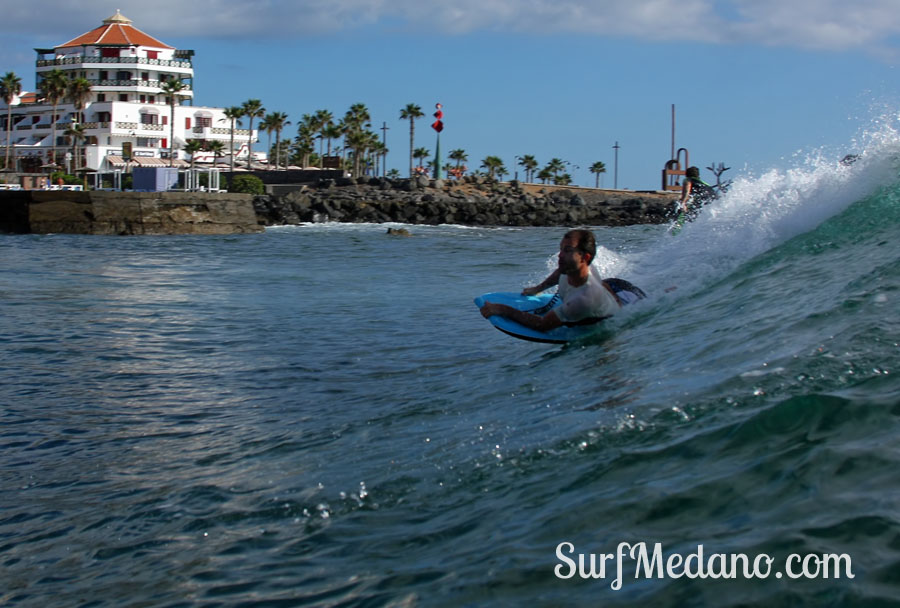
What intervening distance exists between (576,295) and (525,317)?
564 millimetres

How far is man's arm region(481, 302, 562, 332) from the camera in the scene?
8734 mm

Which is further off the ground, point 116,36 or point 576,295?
point 116,36

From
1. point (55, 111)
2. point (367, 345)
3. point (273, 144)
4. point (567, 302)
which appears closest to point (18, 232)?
point (367, 345)

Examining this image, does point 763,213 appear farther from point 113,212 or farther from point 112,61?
point 112,61

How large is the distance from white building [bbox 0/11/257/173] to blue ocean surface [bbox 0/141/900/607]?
81633mm

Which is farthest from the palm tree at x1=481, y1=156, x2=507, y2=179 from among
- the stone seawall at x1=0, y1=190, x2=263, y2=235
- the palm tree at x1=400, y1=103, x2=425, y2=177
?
the stone seawall at x1=0, y1=190, x2=263, y2=235

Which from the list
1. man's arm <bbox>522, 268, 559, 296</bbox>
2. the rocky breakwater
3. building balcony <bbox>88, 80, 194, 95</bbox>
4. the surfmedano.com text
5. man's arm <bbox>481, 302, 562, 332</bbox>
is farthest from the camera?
building balcony <bbox>88, 80, 194, 95</bbox>

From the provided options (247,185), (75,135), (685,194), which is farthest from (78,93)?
(685,194)

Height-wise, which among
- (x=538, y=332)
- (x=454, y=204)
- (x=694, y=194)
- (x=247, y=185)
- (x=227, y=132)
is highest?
(x=227, y=132)

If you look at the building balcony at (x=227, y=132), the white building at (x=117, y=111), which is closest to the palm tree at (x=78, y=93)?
the white building at (x=117, y=111)

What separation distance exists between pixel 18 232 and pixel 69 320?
97.2 feet

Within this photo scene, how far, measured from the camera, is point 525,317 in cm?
889

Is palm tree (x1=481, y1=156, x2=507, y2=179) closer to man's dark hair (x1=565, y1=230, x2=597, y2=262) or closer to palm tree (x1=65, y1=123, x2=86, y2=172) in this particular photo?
palm tree (x1=65, y1=123, x2=86, y2=172)

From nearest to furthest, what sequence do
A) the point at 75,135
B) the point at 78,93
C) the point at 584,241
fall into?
the point at 584,241 → the point at 75,135 → the point at 78,93
